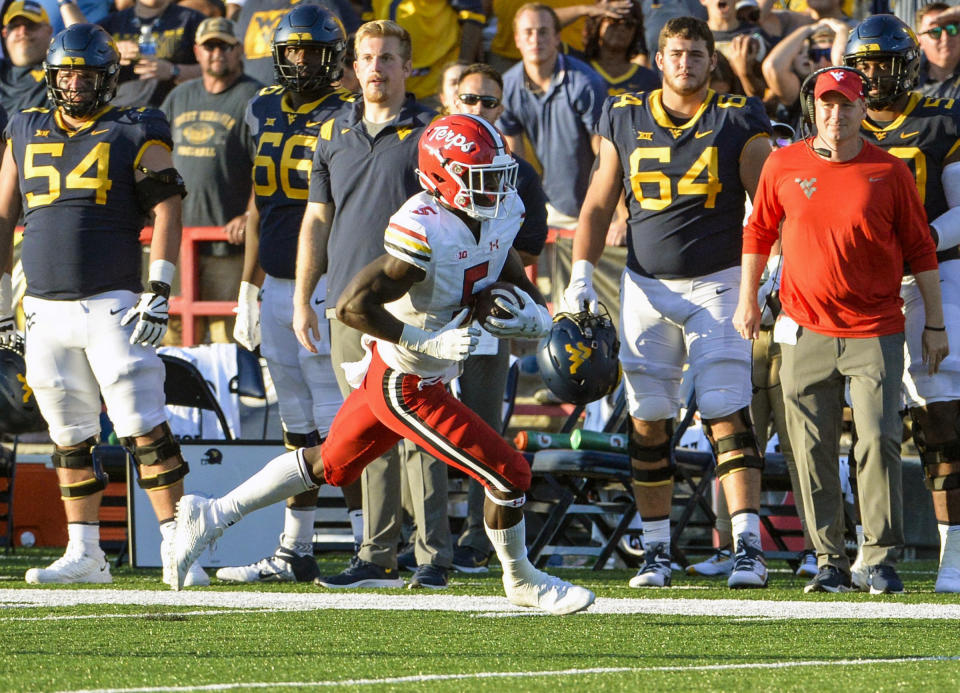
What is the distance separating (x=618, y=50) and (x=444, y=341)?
18.2 ft

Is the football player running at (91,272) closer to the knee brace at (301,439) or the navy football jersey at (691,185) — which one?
the knee brace at (301,439)

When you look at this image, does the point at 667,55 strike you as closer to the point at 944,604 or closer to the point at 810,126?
the point at 810,126

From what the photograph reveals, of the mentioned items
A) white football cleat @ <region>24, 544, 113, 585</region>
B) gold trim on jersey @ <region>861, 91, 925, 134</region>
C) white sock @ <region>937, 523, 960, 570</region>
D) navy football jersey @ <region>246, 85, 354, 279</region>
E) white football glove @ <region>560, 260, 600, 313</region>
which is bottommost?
white football cleat @ <region>24, 544, 113, 585</region>

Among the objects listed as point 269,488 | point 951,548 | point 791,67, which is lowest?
point 951,548

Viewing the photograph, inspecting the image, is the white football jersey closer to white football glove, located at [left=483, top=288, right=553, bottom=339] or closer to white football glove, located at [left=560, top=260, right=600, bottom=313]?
white football glove, located at [left=483, top=288, right=553, bottom=339]

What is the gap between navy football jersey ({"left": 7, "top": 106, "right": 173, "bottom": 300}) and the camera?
630 centimetres

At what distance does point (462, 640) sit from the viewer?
438 centimetres

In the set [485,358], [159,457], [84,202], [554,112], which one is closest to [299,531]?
[159,457]

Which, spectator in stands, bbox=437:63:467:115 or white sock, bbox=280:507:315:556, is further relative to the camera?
spectator in stands, bbox=437:63:467:115

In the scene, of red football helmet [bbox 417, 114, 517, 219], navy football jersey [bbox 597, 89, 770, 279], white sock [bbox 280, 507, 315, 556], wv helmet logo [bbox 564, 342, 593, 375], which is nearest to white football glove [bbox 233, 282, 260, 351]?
white sock [bbox 280, 507, 315, 556]

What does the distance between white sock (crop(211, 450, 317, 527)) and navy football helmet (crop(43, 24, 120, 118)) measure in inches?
76.1

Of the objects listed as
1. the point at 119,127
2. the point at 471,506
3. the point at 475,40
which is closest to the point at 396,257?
the point at 119,127

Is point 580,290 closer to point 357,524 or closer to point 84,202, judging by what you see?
point 357,524

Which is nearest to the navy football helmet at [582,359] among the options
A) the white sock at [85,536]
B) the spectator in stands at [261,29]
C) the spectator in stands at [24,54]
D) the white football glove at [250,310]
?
the white football glove at [250,310]
